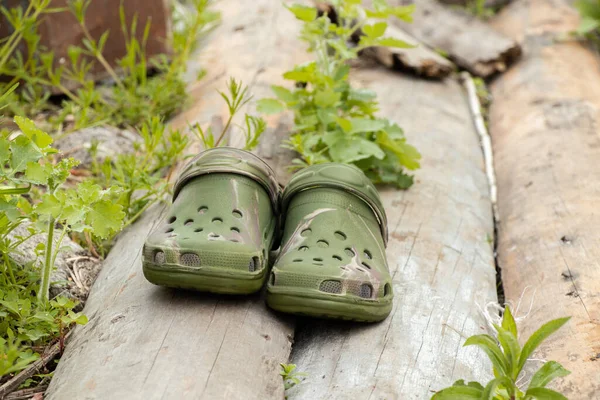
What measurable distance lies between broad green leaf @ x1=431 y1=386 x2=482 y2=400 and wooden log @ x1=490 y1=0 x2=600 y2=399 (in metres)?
0.31

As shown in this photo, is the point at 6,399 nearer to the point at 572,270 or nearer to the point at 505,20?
the point at 572,270

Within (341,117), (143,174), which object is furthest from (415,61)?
(143,174)

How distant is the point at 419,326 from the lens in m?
2.01

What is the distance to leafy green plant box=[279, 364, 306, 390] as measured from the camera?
180 cm

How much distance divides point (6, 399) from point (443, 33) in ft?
11.9

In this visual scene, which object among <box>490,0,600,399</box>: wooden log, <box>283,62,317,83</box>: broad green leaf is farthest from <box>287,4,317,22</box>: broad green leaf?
<box>490,0,600,399</box>: wooden log

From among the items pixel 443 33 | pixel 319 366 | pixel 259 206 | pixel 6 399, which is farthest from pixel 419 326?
pixel 443 33

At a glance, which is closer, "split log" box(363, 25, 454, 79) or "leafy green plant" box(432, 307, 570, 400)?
"leafy green plant" box(432, 307, 570, 400)

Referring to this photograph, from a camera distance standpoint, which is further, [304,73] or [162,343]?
[304,73]

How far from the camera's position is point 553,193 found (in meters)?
2.82

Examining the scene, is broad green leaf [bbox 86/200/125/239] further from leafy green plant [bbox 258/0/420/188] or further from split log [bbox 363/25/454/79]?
split log [bbox 363/25/454/79]

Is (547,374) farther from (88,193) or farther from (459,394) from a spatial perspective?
(88,193)

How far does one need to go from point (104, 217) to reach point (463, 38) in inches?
128

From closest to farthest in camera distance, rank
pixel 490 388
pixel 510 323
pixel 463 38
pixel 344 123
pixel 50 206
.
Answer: pixel 490 388 < pixel 510 323 < pixel 50 206 < pixel 344 123 < pixel 463 38
